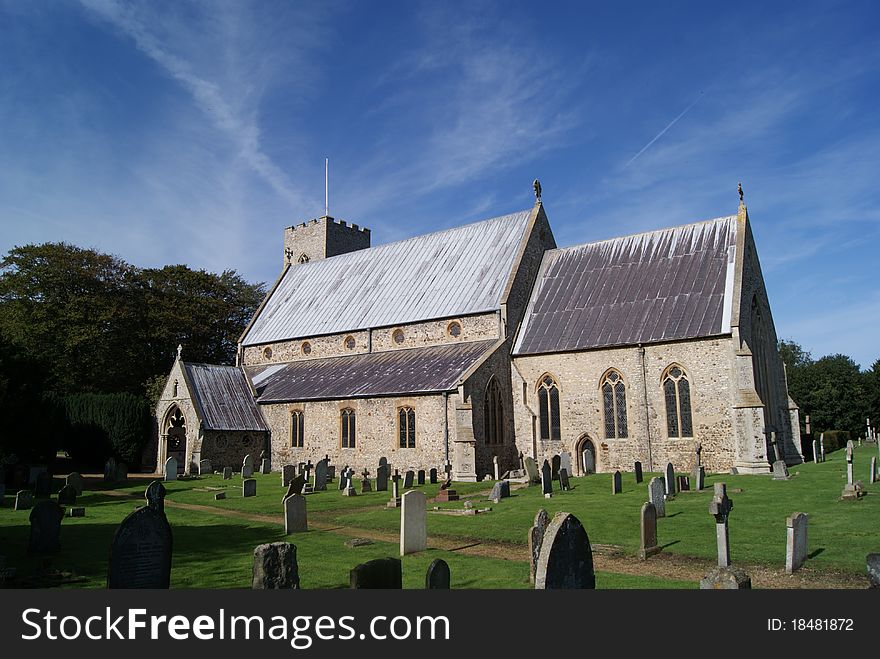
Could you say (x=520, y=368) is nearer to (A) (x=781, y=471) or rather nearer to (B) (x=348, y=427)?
(B) (x=348, y=427)

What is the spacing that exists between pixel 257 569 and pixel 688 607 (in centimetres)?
445

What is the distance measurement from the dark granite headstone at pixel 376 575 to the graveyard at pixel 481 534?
2066 millimetres

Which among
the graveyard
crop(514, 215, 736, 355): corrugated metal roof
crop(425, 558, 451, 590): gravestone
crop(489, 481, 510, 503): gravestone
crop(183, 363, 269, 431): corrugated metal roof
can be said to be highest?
crop(514, 215, 736, 355): corrugated metal roof

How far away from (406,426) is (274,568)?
63.8 ft

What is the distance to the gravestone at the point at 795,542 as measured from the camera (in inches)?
370

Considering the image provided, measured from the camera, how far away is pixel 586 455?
80.8 feet

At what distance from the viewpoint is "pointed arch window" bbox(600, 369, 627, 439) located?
81.2 feet

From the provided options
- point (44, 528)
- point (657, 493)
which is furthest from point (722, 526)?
point (44, 528)

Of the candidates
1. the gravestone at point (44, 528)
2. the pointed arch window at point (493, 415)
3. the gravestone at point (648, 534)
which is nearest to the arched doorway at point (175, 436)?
the pointed arch window at point (493, 415)

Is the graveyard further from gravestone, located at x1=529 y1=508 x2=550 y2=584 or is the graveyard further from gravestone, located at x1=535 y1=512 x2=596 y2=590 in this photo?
gravestone, located at x1=535 y1=512 x2=596 y2=590

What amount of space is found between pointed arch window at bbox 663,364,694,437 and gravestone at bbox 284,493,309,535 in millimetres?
14924

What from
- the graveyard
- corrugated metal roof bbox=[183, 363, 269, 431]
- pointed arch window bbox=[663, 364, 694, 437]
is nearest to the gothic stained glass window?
Result: the graveyard

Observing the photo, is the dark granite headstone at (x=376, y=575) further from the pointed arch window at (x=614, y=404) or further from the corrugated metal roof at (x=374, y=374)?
the pointed arch window at (x=614, y=404)

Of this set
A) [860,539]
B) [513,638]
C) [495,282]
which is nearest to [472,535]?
[860,539]
